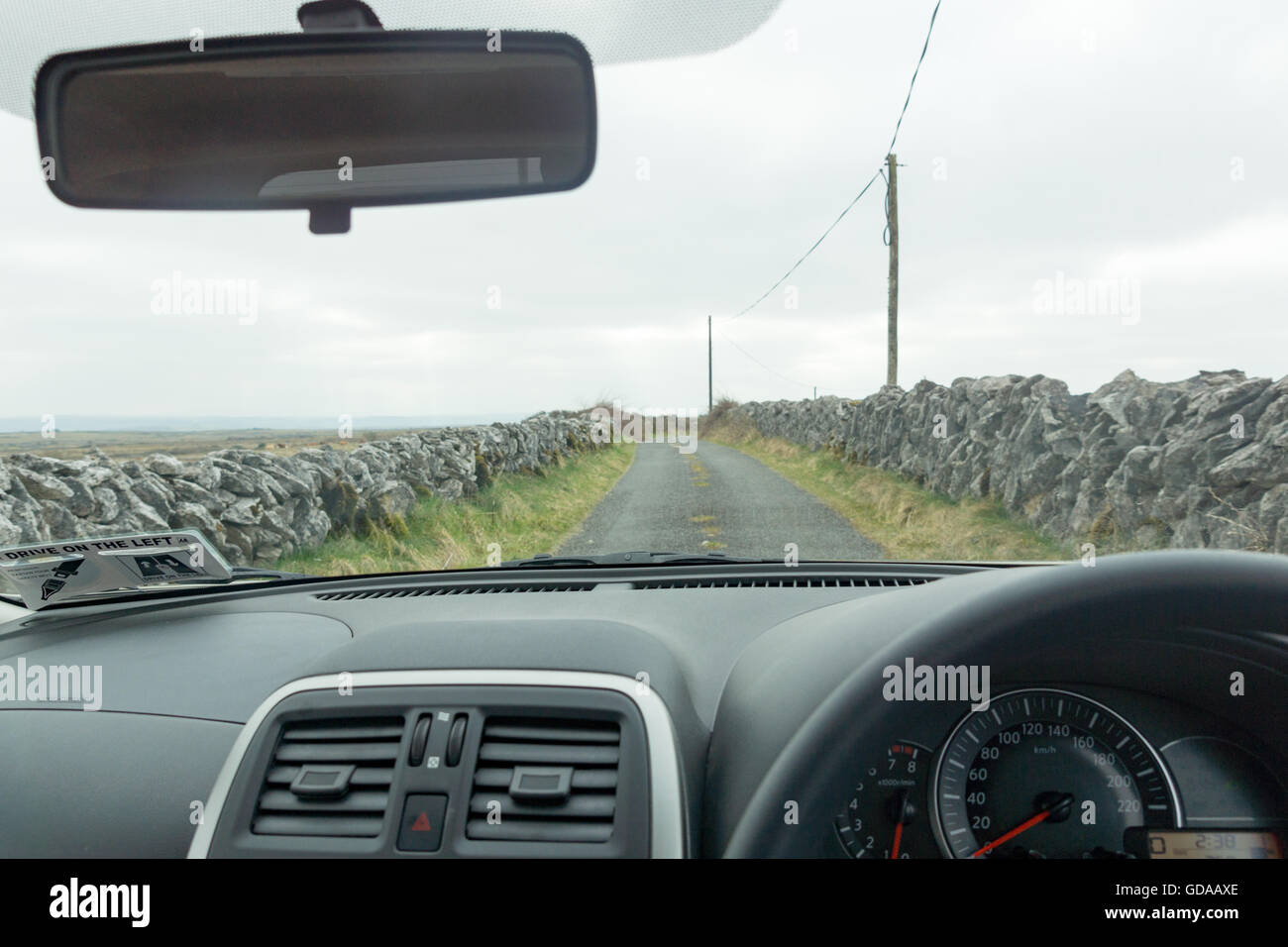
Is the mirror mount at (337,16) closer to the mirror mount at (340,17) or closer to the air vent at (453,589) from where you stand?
the mirror mount at (340,17)

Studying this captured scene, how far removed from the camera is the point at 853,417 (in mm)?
16297

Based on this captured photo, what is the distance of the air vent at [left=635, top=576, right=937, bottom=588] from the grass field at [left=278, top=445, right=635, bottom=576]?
1880mm

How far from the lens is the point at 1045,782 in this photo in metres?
1.56

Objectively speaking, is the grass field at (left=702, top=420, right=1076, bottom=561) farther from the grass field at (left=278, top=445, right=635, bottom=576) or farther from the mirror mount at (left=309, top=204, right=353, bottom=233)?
the mirror mount at (left=309, top=204, right=353, bottom=233)

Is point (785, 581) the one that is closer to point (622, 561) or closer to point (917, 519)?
point (622, 561)

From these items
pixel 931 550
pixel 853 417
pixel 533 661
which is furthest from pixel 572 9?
Result: pixel 853 417

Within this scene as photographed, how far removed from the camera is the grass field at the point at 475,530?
245 inches

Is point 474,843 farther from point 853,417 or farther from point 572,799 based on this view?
point 853,417

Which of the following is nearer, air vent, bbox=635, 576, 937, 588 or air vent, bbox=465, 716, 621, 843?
air vent, bbox=465, 716, 621, 843

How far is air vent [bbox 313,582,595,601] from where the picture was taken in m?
2.76

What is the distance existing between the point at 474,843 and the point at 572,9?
1.86 meters

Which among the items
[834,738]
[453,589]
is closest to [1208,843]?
[834,738]
